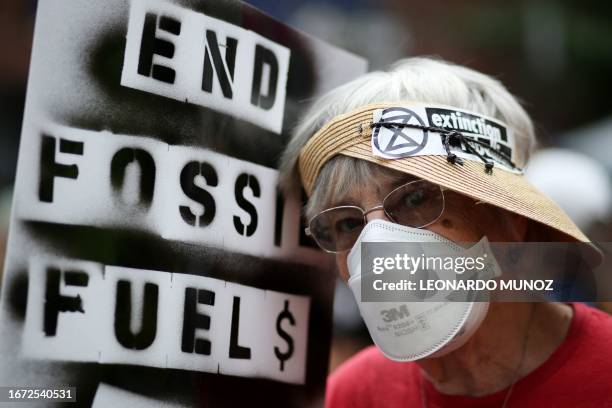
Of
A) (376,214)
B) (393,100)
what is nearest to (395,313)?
(376,214)

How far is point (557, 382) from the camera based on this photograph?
1.60 meters

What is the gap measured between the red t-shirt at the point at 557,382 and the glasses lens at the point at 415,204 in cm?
44

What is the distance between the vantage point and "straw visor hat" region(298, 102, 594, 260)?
1.55m

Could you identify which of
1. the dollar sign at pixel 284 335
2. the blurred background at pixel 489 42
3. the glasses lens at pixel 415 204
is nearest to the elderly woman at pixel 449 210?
the glasses lens at pixel 415 204

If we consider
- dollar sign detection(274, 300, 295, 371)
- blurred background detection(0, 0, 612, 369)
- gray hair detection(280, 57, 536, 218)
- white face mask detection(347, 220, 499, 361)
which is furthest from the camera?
blurred background detection(0, 0, 612, 369)

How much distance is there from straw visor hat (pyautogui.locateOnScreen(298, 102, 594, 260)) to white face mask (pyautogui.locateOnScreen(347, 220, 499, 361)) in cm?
13

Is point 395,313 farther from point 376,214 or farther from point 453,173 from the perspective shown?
point 453,173

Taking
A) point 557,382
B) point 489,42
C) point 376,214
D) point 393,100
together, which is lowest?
point 557,382

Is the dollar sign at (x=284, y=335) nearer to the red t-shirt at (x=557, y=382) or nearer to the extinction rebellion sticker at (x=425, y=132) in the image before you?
the red t-shirt at (x=557, y=382)

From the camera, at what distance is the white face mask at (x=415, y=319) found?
4.98 ft

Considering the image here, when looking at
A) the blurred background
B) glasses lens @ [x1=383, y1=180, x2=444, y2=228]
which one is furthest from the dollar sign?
the blurred background

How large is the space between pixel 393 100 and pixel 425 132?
126 mm

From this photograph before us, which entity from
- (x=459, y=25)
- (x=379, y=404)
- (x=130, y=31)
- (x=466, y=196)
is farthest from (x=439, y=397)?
(x=459, y=25)

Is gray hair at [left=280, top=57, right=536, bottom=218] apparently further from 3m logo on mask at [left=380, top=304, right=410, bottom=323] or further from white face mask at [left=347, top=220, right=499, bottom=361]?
3m logo on mask at [left=380, top=304, right=410, bottom=323]
